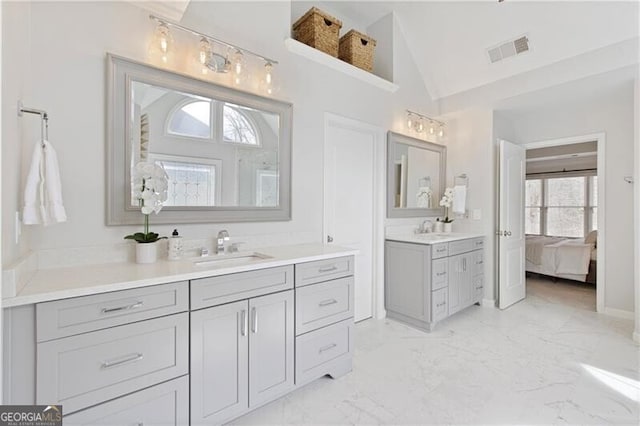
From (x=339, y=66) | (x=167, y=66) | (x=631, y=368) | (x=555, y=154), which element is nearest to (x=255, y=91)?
(x=167, y=66)

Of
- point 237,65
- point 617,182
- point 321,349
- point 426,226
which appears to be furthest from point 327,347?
point 617,182

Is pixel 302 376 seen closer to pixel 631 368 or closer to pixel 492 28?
pixel 631 368

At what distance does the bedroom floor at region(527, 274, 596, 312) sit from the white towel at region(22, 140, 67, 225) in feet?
16.8

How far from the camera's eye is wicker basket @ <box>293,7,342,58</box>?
2.76 metres

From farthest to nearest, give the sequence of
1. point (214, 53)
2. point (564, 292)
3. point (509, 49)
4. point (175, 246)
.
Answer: point (564, 292), point (509, 49), point (214, 53), point (175, 246)

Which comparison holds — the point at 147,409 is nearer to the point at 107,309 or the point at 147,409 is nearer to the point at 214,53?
the point at 107,309

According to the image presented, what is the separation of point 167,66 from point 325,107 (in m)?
1.36

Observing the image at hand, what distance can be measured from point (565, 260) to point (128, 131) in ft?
19.2

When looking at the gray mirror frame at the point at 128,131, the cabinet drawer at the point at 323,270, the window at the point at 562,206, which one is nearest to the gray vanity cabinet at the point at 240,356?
the cabinet drawer at the point at 323,270

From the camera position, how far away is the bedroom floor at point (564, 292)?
3920mm

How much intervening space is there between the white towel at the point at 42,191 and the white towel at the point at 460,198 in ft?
12.5

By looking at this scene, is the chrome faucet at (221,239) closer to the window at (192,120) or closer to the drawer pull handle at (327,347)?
the window at (192,120)

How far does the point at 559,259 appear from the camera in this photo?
15.6 feet

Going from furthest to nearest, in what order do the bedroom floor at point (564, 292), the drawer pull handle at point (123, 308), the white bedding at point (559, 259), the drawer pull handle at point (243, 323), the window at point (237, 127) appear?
the white bedding at point (559, 259)
the bedroom floor at point (564, 292)
the window at point (237, 127)
the drawer pull handle at point (243, 323)
the drawer pull handle at point (123, 308)
